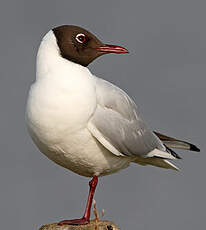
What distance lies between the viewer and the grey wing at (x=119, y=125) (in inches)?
263

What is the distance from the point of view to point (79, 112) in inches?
252

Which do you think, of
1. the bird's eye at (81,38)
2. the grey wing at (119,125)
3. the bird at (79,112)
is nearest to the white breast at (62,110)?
the bird at (79,112)

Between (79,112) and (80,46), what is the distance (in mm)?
810

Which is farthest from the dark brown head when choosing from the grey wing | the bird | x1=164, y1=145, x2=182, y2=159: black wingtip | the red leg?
x1=164, y1=145, x2=182, y2=159: black wingtip

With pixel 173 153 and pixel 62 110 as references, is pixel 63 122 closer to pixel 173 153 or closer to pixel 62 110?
pixel 62 110

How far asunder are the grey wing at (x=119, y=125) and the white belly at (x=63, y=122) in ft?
0.39

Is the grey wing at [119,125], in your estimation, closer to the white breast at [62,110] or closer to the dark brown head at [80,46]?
the white breast at [62,110]

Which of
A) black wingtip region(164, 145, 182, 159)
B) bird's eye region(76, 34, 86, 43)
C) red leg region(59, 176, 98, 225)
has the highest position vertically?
bird's eye region(76, 34, 86, 43)

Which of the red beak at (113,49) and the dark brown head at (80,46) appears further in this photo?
the red beak at (113,49)

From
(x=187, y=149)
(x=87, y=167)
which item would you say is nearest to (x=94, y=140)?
(x=87, y=167)

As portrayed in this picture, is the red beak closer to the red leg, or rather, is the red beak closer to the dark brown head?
the dark brown head

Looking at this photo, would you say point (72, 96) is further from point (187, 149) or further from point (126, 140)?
point (187, 149)

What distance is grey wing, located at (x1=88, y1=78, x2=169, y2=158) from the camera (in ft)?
21.9

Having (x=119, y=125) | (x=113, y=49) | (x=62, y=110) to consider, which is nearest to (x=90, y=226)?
(x=119, y=125)
